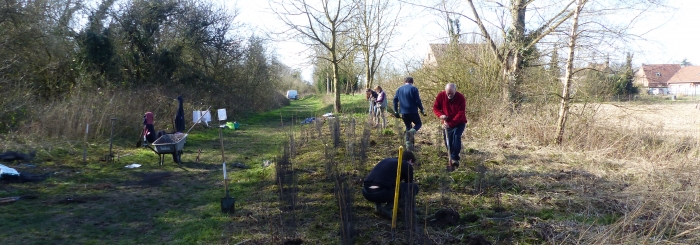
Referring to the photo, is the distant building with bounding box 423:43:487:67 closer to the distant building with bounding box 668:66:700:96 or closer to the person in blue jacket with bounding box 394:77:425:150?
the person in blue jacket with bounding box 394:77:425:150

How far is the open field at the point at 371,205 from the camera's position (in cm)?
472

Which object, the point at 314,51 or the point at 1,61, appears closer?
the point at 1,61

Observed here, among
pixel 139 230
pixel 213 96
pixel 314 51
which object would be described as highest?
pixel 314 51

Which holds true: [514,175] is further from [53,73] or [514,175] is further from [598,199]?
[53,73]

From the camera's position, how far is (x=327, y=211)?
5.78 metres

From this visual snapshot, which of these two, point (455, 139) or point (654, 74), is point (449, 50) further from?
point (455, 139)

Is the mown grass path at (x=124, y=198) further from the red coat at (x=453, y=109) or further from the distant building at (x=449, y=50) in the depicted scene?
the distant building at (x=449, y=50)

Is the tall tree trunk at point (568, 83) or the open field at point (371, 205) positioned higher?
the tall tree trunk at point (568, 83)

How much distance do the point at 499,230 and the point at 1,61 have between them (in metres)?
12.0

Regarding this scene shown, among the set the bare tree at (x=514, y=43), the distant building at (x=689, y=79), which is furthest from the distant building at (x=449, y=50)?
the distant building at (x=689, y=79)

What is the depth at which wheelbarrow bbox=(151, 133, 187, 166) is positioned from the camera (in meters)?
9.07

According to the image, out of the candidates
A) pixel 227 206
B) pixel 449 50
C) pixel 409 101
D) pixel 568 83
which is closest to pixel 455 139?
pixel 409 101

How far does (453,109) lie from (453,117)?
0.12 meters

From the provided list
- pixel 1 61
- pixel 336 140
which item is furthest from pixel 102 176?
pixel 1 61
